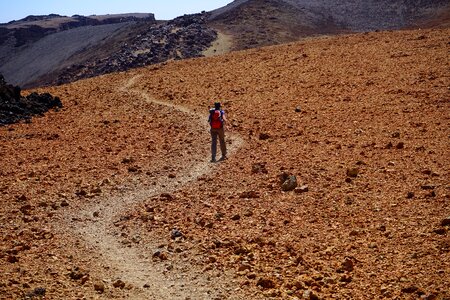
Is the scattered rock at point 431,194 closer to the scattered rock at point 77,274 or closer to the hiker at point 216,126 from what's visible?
the hiker at point 216,126

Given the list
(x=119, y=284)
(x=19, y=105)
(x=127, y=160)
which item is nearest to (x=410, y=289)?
(x=119, y=284)

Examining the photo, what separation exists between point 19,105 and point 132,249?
56.5 feet

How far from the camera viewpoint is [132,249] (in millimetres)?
9930

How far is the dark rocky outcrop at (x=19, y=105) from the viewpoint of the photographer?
2312 cm

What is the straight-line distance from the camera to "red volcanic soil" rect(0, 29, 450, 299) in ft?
27.3

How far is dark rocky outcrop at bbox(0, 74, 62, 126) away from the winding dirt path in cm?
1190

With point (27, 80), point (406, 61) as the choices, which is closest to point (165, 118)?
point (406, 61)

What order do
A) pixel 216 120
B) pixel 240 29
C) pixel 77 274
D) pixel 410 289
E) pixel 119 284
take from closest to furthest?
pixel 410 289 → pixel 119 284 → pixel 77 274 → pixel 216 120 → pixel 240 29

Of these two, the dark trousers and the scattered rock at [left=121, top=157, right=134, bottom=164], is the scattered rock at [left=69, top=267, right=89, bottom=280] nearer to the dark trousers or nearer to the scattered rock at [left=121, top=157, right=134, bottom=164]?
the scattered rock at [left=121, top=157, right=134, bottom=164]

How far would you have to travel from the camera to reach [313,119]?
1878 cm

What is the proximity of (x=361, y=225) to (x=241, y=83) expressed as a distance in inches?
690

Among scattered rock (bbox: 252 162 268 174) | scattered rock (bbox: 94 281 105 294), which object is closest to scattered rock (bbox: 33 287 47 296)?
scattered rock (bbox: 94 281 105 294)

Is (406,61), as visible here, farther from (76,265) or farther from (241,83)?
(76,265)

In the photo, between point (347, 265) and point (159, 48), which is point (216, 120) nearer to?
point (347, 265)
